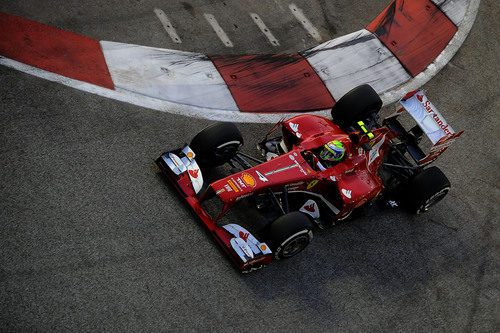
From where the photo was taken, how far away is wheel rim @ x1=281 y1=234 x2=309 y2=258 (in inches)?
254

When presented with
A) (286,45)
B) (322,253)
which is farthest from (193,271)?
(286,45)

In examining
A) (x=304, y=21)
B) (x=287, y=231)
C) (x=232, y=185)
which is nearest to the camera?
(x=287, y=231)

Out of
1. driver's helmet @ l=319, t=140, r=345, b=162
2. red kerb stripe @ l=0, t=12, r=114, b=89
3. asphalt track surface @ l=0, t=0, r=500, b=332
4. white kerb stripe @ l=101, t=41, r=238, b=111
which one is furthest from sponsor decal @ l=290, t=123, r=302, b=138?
red kerb stripe @ l=0, t=12, r=114, b=89

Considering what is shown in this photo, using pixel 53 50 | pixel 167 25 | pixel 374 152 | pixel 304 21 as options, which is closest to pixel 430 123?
A: pixel 374 152

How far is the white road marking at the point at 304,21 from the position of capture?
999 centimetres

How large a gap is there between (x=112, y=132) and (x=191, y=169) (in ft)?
4.76

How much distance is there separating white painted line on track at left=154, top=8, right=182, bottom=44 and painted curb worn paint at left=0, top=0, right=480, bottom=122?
0.42m

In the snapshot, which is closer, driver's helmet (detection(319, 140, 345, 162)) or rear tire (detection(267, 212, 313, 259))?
rear tire (detection(267, 212, 313, 259))

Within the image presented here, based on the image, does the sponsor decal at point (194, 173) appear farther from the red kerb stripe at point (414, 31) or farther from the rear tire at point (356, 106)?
the red kerb stripe at point (414, 31)

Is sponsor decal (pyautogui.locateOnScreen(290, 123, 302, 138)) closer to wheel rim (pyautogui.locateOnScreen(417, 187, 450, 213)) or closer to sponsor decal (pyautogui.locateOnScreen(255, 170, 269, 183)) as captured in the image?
sponsor decal (pyautogui.locateOnScreen(255, 170, 269, 183))

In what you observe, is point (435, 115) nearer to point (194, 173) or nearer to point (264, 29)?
point (194, 173)

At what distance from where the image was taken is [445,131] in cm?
734

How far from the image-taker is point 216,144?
6.98 meters

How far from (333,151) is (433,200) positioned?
1831 mm
